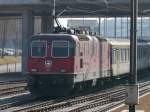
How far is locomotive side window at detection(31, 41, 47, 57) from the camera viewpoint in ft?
94.2

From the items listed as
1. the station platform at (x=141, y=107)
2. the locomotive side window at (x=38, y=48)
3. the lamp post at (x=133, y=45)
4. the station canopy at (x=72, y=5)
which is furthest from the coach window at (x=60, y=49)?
the station canopy at (x=72, y=5)

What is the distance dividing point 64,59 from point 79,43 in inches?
45.9

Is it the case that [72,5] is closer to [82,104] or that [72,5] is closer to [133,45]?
[82,104]

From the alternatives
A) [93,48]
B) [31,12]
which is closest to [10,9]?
[31,12]

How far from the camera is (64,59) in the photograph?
92.8ft

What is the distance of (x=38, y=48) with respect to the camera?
1135 inches

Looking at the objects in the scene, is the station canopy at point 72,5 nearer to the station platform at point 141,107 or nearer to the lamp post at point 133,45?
the station platform at point 141,107

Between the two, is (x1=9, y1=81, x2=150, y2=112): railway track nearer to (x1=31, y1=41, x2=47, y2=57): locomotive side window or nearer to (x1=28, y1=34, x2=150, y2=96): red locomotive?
(x1=28, y1=34, x2=150, y2=96): red locomotive

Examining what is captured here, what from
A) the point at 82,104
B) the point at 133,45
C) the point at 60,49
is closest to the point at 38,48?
the point at 60,49

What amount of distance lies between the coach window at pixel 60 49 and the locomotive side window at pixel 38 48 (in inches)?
18.2

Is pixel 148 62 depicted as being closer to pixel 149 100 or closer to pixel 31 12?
pixel 31 12

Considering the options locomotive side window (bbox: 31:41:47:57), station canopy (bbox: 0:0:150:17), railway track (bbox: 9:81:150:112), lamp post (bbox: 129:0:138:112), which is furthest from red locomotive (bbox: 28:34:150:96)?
station canopy (bbox: 0:0:150:17)

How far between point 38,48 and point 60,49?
3.52 feet

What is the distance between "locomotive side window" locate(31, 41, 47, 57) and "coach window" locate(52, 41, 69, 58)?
46cm
